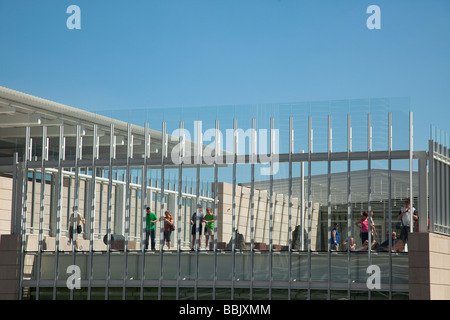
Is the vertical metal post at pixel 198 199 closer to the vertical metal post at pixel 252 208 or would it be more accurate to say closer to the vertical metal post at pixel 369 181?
the vertical metal post at pixel 252 208

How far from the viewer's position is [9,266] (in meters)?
20.6

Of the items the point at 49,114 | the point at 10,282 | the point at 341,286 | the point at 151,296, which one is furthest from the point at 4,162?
the point at 341,286

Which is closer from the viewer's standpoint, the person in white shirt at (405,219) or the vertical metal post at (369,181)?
the person in white shirt at (405,219)

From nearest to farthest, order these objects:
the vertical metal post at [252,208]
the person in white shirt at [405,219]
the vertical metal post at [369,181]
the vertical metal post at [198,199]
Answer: the person in white shirt at [405,219] → the vertical metal post at [369,181] → the vertical metal post at [252,208] → the vertical metal post at [198,199]

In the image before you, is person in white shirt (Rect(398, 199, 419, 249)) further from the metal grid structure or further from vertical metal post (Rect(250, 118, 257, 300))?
vertical metal post (Rect(250, 118, 257, 300))

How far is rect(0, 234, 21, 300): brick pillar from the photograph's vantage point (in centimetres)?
2044

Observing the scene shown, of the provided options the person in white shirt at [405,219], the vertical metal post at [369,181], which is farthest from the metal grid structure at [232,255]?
the person in white shirt at [405,219]

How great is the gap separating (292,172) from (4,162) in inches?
512

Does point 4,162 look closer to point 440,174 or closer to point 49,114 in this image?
point 49,114

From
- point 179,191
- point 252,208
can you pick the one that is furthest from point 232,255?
point 179,191

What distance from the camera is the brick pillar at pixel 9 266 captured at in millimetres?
20438

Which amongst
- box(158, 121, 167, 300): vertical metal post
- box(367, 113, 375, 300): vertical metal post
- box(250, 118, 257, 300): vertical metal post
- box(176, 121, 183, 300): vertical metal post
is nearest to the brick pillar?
box(158, 121, 167, 300): vertical metal post

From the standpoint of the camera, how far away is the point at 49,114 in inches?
1083

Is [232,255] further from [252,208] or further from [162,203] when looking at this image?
[162,203]
